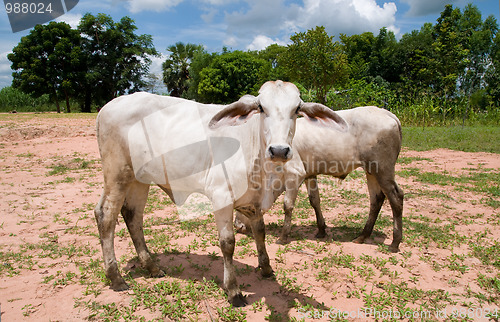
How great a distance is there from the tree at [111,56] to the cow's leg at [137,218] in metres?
32.8

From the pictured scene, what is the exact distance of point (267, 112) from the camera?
2.68 meters

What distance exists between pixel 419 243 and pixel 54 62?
114ft

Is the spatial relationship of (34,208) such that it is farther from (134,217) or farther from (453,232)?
(453,232)

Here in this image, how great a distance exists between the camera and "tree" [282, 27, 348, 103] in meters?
18.6

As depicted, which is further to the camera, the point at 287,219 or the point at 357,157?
the point at 287,219

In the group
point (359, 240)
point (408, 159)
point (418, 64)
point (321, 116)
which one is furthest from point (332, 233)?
point (418, 64)

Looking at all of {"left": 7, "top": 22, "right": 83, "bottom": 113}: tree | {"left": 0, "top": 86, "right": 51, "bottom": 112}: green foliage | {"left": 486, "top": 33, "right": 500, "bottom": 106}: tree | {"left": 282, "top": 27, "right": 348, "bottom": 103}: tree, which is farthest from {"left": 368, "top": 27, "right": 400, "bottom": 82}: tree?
{"left": 0, "top": 86, "right": 51, "bottom": 112}: green foliage

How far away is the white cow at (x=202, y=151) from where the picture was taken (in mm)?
2857

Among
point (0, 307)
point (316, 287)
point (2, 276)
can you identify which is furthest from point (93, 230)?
point (316, 287)

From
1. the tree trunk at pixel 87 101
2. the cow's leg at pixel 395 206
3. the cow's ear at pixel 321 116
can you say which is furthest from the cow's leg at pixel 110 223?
the tree trunk at pixel 87 101

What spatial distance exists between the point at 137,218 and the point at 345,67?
18.4 metres

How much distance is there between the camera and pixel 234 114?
291cm

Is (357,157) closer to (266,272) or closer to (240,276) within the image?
(266,272)

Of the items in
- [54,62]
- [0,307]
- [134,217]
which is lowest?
[0,307]
